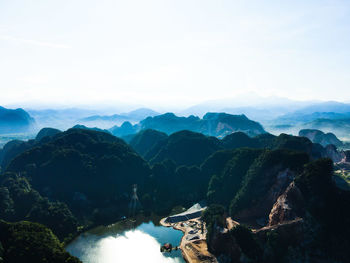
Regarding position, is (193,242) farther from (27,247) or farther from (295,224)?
(27,247)

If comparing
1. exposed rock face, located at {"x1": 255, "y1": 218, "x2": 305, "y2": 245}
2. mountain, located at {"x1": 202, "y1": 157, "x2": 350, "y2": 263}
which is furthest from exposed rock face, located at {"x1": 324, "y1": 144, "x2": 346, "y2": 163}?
exposed rock face, located at {"x1": 255, "y1": 218, "x2": 305, "y2": 245}

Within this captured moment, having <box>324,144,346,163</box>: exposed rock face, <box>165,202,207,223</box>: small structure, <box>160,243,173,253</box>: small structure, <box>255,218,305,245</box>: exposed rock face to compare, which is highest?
<box>255,218,305,245</box>: exposed rock face

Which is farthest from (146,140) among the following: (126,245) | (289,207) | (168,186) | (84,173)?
(289,207)

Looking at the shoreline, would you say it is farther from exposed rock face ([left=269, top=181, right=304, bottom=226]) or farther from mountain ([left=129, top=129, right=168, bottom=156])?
mountain ([left=129, top=129, right=168, bottom=156])

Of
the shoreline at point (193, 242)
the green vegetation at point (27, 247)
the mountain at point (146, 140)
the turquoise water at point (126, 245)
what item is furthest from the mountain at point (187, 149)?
the green vegetation at point (27, 247)

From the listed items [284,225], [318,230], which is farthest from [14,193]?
[318,230]
